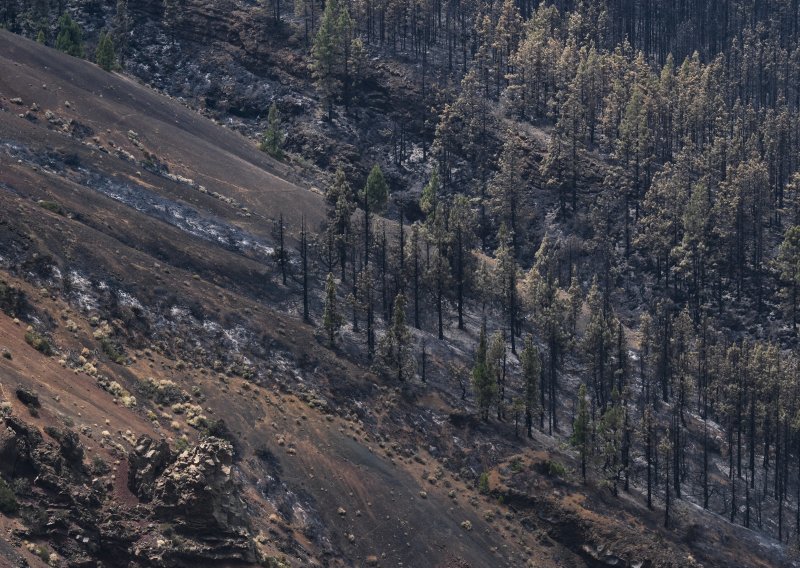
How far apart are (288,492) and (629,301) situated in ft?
256

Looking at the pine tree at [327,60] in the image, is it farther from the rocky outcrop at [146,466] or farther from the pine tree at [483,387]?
the rocky outcrop at [146,466]

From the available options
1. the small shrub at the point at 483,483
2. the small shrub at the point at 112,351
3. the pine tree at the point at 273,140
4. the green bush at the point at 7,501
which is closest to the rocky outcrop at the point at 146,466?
the green bush at the point at 7,501

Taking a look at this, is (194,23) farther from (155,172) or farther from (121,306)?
(121,306)

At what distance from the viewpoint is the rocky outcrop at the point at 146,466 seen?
2450 inches

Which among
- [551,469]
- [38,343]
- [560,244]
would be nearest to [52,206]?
[38,343]

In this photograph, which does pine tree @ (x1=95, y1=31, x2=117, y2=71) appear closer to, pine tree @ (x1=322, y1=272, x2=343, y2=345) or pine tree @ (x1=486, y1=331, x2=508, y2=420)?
pine tree @ (x1=322, y1=272, x2=343, y2=345)

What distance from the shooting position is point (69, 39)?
16712 cm

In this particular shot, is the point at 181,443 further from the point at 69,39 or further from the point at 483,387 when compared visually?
the point at 69,39

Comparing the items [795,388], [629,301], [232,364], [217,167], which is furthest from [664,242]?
[232,364]

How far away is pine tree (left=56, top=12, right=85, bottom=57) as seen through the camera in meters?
166

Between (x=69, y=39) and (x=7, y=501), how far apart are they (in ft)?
415

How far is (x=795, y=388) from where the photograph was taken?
133875 millimetres

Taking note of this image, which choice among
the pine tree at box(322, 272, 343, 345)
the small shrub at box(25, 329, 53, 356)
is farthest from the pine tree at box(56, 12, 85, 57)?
the small shrub at box(25, 329, 53, 356)

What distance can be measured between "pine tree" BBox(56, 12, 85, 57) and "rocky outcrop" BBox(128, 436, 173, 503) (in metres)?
114
